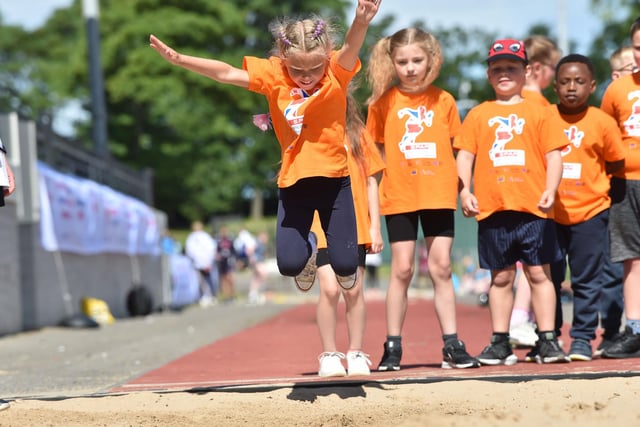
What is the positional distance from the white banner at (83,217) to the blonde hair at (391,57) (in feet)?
28.3

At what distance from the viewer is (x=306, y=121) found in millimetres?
5758

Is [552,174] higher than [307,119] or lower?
lower

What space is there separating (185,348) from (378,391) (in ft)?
17.7

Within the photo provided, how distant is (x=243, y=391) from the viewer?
5.80 metres

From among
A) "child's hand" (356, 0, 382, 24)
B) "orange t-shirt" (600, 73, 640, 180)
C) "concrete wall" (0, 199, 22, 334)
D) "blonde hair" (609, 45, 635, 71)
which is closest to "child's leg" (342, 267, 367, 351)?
"child's hand" (356, 0, 382, 24)

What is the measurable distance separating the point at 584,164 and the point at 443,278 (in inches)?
50.5

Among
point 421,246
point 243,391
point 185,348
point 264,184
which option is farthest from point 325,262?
point 264,184

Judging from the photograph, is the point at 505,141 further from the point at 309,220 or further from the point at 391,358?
the point at 309,220

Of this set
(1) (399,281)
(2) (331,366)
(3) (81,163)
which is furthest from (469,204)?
(3) (81,163)

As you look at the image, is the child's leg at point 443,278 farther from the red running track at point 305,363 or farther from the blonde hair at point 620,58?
the blonde hair at point 620,58

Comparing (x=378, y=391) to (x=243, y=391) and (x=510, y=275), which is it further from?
(x=510, y=275)

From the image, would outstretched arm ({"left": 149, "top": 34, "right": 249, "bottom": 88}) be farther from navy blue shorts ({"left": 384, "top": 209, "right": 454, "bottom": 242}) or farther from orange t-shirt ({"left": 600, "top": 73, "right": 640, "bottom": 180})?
orange t-shirt ({"left": 600, "top": 73, "right": 640, "bottom": 180})

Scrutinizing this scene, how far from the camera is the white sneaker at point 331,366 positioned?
620 cm

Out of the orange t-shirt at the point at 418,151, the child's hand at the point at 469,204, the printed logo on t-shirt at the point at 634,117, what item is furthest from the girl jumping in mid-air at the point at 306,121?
the printed logo on t-shirt at the point at 634,117
